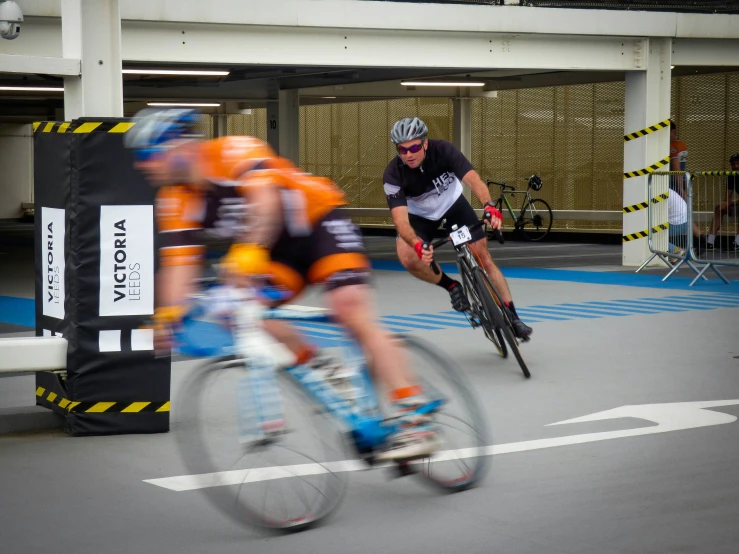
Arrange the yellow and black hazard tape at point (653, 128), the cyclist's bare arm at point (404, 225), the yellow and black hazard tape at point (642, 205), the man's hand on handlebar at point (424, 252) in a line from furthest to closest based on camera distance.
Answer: the yellow and black hazard tape at point (653, 128), the yellow and black hazard tape at point (642, 205), the cyclist's bare arm at point (404, 225), the man's hand on handlebar at point (424, 252)

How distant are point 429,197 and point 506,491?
4.26 m

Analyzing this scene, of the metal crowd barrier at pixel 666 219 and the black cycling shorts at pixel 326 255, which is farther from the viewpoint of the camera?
the metal crowd barrier at pixel 666 219

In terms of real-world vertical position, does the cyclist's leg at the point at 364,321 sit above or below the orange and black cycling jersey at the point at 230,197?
below

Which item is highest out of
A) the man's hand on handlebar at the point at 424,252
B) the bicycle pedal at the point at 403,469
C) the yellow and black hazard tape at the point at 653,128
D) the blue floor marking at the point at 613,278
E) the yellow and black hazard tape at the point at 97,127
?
the yellow and black hazard tape at the point at 653,128

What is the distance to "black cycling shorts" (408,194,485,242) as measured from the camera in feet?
31.0

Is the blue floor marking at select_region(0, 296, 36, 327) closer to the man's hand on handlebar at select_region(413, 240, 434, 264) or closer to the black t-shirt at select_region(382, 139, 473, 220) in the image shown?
the black t-shirt at select_region(382, 139, 473, 220)

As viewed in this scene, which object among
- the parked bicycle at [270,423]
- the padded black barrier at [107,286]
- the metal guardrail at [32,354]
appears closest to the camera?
the parked bicycle at [270,423]

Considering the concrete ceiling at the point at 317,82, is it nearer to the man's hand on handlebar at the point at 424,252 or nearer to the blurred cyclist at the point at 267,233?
the man's hand on handlebar at the point at 424,252

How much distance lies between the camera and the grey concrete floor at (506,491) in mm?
4750

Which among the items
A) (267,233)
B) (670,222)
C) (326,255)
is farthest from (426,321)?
(267,233)

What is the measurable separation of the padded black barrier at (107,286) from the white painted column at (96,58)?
0.40 meters

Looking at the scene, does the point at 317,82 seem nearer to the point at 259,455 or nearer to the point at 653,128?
the point at 653,128

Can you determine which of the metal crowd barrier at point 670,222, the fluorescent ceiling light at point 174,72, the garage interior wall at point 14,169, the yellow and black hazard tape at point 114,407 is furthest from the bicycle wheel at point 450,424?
the garage interior wall at point 14,169

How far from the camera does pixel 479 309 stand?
29.6 feet
